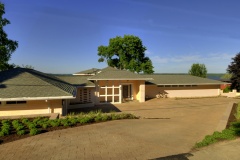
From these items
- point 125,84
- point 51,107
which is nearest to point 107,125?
point 51,107

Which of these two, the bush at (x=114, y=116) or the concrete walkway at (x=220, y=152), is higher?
the bush at (x=114, y=116)

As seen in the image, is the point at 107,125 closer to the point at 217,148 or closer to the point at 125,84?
the point at 217,148

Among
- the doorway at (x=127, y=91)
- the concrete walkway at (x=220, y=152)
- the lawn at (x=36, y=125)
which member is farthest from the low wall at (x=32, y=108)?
the doorway at (x=127, y=91)

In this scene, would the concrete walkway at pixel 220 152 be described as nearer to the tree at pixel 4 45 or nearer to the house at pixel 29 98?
the house at pixel 29 98

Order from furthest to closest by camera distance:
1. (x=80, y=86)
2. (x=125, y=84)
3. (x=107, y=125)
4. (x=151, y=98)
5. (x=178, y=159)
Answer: (x=151, y=98)
(x=125, y=84)
(x=80, y=86)
(x=107, y=125)
(x=178, y=159)

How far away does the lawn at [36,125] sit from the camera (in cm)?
936

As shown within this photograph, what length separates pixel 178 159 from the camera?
696 cm

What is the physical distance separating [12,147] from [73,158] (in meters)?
2.70

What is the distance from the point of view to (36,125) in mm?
10781

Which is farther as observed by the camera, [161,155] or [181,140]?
[181,140]

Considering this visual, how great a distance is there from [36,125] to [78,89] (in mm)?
11997

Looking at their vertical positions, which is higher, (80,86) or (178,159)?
(80,86)

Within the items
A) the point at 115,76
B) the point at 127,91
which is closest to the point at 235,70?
the point at 127,91

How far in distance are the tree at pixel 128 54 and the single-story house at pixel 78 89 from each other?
80.7 ft
